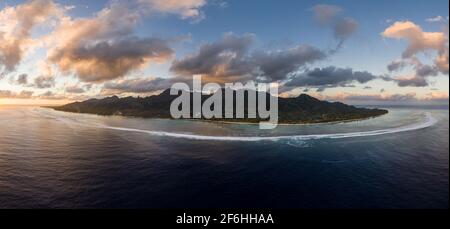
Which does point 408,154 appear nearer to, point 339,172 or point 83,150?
point 339,172

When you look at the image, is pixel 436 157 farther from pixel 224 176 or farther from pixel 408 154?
Result: pixel 224 176

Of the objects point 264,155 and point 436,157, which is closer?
point 436,157

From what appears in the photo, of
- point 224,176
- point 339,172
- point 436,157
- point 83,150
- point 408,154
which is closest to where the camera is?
point 224,176

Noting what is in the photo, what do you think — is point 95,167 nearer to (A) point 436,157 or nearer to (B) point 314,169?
(B) point 314,169

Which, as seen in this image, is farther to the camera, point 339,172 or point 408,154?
point 408,154

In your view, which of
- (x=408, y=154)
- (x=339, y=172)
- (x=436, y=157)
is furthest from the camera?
(x=408, y=154)
